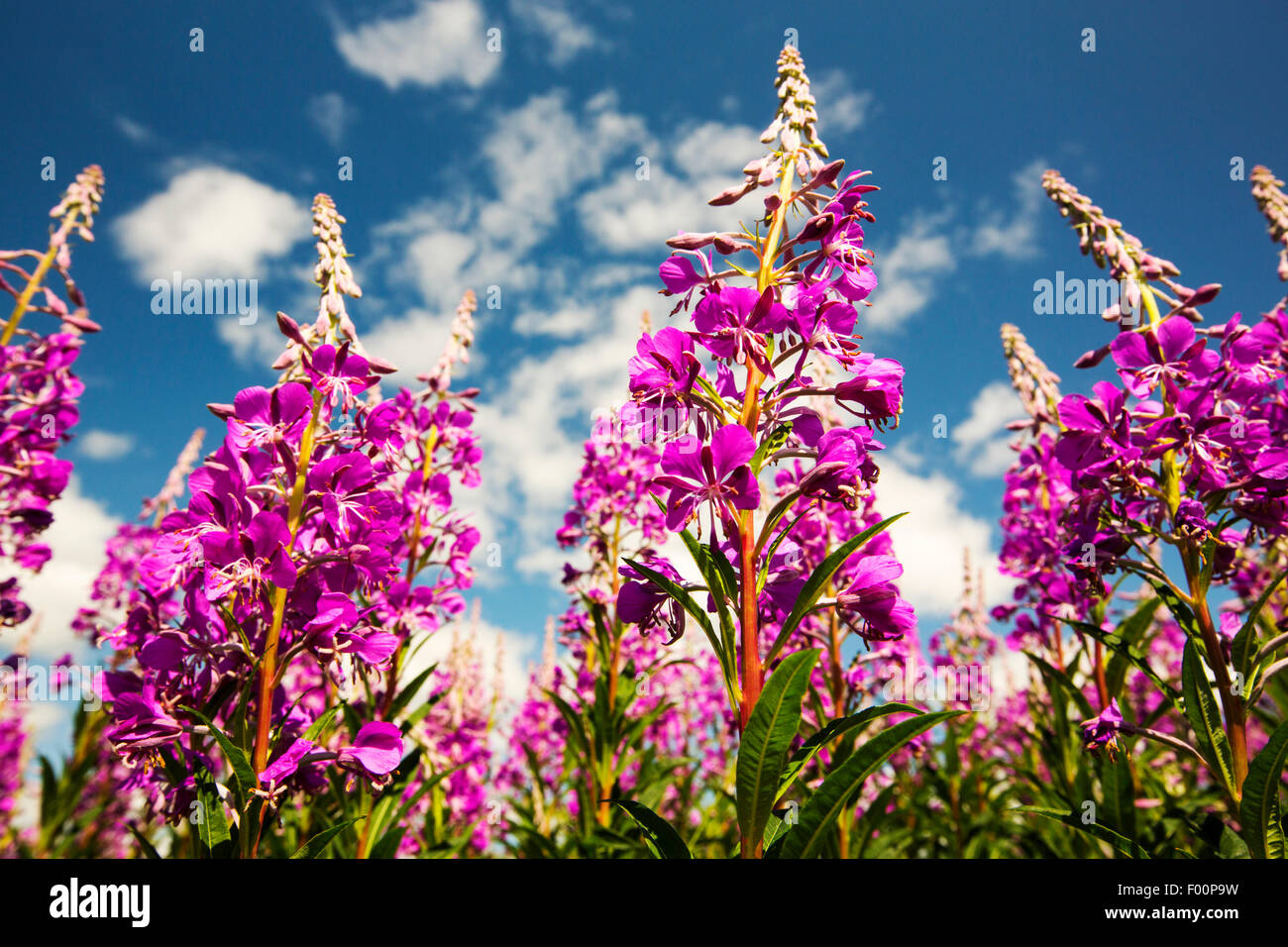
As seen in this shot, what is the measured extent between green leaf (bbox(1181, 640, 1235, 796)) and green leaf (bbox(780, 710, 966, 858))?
57.7 inches

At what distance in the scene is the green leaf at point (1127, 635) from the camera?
327 centimetres

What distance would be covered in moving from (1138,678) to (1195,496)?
6943mm

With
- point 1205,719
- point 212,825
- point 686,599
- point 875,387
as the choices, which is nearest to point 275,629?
point 212,825

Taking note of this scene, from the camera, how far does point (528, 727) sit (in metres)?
9.54

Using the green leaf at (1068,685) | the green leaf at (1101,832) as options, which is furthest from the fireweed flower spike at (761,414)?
the green leaf at (1068,685)

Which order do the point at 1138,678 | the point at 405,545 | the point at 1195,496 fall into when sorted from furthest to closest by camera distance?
the point at 1138,678, the point at 405,545, the point at 1195,496

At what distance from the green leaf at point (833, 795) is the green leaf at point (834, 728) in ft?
0.26

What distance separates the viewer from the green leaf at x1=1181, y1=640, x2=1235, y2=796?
234 cm

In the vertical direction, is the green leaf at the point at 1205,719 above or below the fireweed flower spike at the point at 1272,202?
below

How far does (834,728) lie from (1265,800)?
1.41 metres

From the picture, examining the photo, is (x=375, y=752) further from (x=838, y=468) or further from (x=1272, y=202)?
(x=1272, y=202)

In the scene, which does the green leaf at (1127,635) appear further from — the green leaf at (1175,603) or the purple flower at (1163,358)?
the purple flower at (1163,358)

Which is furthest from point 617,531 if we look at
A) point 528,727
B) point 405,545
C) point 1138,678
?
point 1138,678
